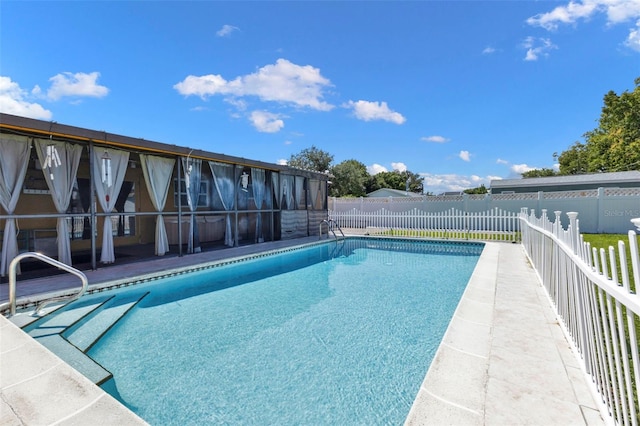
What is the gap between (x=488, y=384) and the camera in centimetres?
224

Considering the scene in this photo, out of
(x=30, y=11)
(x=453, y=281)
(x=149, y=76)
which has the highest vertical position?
(x=149, y=76)

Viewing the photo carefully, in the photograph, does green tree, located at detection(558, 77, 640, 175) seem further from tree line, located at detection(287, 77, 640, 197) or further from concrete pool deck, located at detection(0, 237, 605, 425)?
concrete pool deck, located at detection(0, 237, 605, 425)

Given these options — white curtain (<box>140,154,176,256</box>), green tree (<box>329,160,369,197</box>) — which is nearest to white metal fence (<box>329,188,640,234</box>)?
white curtain (<box>140,154,176,256</box>)

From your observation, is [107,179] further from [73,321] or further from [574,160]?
[574,160]

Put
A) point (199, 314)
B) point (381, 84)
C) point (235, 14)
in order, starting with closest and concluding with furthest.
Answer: point (199, 314) < point (235, 14) < point (381, 84)

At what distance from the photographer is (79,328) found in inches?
150

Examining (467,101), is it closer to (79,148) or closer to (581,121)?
(79,148)

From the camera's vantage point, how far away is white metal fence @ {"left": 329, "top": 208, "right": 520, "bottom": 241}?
38.9ft

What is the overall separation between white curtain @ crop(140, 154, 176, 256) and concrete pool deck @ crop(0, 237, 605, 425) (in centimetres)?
450

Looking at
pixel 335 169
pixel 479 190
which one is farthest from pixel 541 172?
pixel 335 169

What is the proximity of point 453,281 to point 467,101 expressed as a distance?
1414 centimetres

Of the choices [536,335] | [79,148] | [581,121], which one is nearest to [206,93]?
[79,148]

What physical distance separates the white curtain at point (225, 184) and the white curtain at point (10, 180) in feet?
13.8

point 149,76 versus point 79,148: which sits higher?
point 149,76
